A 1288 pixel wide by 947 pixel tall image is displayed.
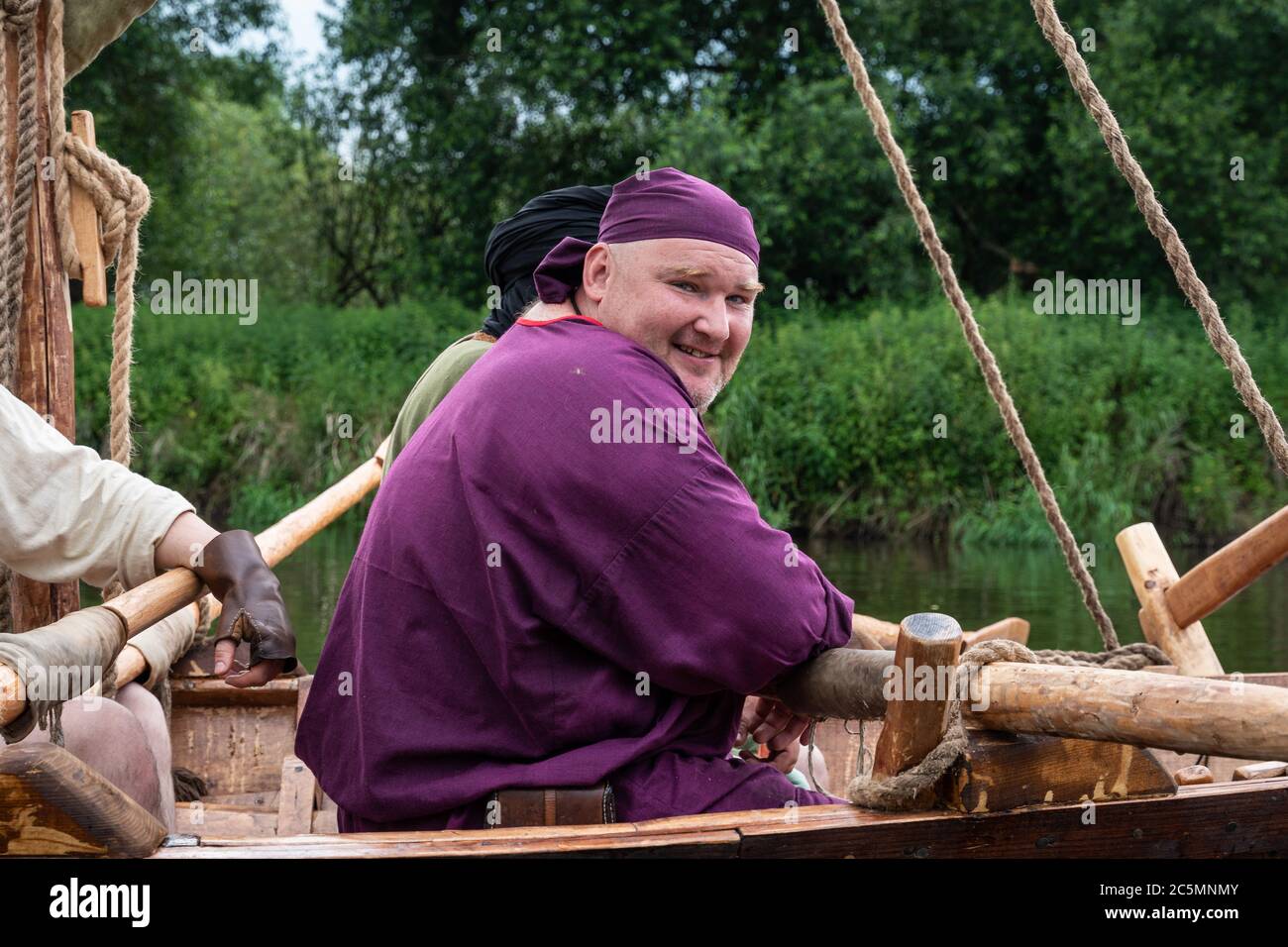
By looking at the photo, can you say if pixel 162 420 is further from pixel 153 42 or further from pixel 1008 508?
pixel 1008 508

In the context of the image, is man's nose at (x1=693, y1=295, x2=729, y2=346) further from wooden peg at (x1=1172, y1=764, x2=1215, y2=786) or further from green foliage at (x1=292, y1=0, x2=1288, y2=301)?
green foliage at (x1=292, y1=0, x2=1288, y2=301)

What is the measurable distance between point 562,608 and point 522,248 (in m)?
1.61

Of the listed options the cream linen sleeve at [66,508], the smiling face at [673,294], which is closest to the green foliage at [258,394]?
the cream linen sleeve at [66,508]

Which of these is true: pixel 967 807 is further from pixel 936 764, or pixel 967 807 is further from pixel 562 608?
pixel 562 608

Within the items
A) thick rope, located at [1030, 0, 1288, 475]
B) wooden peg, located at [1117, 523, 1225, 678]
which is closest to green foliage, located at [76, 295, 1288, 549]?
wooden peg, located at [1117, 523, 1225, 678]

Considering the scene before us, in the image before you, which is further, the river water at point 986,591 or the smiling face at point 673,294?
the river water at point 986,591

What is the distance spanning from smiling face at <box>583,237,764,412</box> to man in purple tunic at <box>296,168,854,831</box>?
63 millimetres

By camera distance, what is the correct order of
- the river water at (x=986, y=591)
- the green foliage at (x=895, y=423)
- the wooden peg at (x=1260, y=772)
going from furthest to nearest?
the green foliage at (x=895, y=423)
the river water at (x=986, y=591)
the wooden peg at (x=1260, y=772)

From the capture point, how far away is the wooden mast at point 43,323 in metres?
2.84

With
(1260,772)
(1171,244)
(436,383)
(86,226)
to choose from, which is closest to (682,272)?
(436,383)

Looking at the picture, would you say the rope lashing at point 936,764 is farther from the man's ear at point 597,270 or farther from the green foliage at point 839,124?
the green foliage at point 839,124

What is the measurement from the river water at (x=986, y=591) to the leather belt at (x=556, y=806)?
4.28 meters

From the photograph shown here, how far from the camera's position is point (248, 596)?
2148mm

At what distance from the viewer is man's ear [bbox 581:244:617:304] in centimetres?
227
